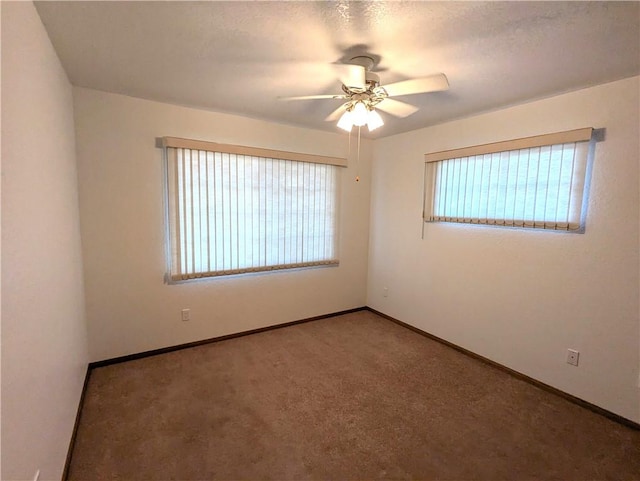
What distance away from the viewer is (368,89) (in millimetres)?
2070

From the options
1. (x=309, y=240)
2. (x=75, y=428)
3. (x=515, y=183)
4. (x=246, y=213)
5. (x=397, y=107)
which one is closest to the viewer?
(x=75, y=428)

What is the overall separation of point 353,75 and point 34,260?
1811mm

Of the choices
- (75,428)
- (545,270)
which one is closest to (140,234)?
(75,428)

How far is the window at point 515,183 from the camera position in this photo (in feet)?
7.77

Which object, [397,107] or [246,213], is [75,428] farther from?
[397,107]

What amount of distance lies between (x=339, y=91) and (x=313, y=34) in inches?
33.4

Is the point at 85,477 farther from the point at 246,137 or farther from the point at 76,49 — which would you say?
the point at 246,137

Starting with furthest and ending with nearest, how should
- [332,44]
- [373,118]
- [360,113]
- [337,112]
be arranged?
[337,112] < [373,118] < [360,113] < [332,44]

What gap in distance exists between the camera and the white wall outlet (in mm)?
2420

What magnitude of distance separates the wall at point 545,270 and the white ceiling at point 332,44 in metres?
0.27

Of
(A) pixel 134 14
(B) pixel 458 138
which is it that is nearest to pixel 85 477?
(A) pixel 134 14

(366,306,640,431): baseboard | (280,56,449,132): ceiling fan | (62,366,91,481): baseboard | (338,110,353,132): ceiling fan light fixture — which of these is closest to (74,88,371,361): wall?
(62,366,91,481): baseboard

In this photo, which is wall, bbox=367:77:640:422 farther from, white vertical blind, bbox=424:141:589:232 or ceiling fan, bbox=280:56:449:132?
ceiling fan, bbox=280:56:449:132

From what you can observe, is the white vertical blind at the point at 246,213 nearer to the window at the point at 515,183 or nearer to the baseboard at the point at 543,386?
the window at the point at 515,183
